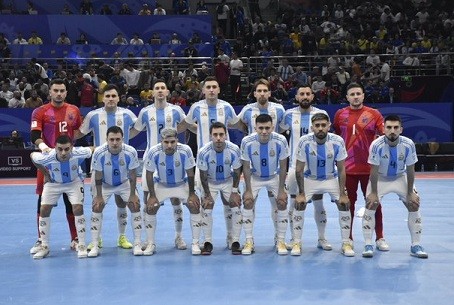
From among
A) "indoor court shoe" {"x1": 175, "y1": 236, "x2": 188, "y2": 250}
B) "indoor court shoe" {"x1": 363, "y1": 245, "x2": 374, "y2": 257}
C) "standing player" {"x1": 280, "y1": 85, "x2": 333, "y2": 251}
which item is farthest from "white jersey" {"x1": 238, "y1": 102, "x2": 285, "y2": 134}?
"indoor court shoe" {"x1": 363, "y1": 245, "x2": 374, "y2": 257}

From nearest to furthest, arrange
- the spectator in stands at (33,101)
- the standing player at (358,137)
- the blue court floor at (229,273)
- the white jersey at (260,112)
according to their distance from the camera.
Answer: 1. the blue court floor at (229,273)
2. the standing player at (358,137)
3. the white jersey at (260,112)
4. the spectator in stands at (33,101)

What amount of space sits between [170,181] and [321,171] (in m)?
2.28

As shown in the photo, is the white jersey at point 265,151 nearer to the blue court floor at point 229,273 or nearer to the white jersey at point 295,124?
the white jersey at point 295,124

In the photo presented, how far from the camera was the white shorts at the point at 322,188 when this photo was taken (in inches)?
415

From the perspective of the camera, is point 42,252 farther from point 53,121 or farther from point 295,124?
point 295,124

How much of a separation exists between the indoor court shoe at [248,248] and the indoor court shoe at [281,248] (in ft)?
1.30

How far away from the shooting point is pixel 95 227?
10711 mm

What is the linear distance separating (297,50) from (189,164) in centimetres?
1718

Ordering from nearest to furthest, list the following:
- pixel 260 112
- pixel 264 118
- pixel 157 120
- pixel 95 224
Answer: pixel 264 118, pixel 95 224, pixel 260 112, pixel 157 120

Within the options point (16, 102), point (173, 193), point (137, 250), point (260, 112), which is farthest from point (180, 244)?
point (16, 102)

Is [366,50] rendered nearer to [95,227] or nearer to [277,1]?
[277,1]

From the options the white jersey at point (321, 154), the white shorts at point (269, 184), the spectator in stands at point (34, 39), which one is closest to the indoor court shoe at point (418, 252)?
the white jersey at point (321, 154)

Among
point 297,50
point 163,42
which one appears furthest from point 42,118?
point 297,50

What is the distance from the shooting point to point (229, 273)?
9.52 m
